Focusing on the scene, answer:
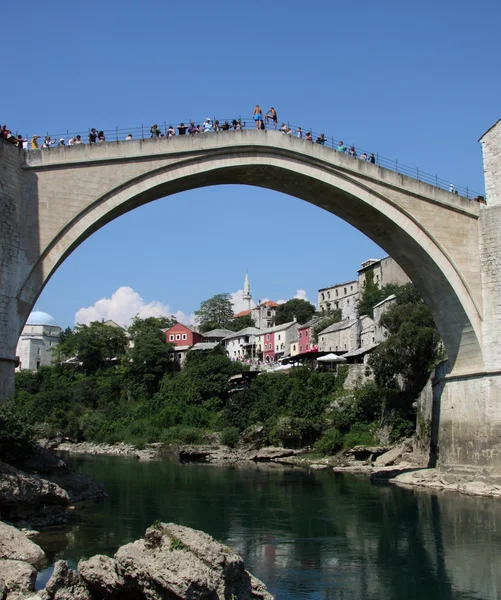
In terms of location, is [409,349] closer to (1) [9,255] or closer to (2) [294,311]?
(1) [9,255]

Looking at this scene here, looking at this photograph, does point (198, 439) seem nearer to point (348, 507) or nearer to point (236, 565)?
point (348, 507)

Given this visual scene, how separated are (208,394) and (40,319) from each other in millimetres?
29639

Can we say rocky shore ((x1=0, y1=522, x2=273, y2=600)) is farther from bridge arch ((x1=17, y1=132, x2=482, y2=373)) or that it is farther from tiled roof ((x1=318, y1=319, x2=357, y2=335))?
tiled roof ((x1=318, y1=319, x2=357, y2=335))

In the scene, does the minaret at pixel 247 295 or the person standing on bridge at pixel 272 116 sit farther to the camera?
the minaret at pixel 247 295

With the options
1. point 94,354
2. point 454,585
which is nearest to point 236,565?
point 454,585

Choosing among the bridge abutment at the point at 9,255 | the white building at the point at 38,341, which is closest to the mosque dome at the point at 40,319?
the white building at the point at 38,341

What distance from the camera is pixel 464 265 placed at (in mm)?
18672

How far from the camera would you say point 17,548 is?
29.4 feet

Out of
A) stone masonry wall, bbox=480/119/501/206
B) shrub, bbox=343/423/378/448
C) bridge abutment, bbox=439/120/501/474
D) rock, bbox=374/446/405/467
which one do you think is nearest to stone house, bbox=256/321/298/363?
shrub, bbox=343/423/378/448

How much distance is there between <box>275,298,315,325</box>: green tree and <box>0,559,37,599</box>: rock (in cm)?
6167

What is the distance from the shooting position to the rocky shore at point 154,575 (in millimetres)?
6656

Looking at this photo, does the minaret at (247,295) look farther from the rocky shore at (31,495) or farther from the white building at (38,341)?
the rocky shore at (31,495)

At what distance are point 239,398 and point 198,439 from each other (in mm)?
2989

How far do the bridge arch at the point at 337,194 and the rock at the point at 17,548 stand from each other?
802 cm
